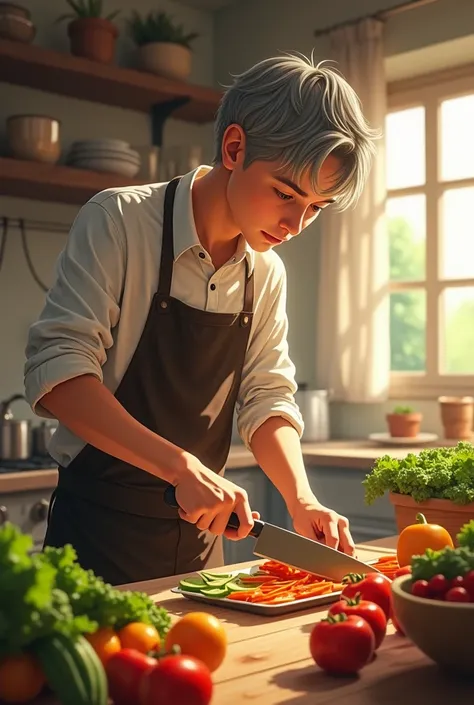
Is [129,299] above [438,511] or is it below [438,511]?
above

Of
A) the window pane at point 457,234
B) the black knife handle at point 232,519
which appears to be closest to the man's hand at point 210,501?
the black knife handle at point 232,519

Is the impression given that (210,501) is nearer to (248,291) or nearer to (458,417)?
(248,291)

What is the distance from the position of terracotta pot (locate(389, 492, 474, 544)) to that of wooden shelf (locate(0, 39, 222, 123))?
230 cm

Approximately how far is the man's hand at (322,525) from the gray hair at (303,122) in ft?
1.79

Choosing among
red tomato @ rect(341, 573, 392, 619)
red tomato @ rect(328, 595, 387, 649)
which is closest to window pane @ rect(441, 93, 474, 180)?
red tomato @ rect(341, 573, 392, 619)

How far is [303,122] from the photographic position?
1.60 meters

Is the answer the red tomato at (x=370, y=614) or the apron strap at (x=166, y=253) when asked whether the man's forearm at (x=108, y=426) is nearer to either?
the apron strap at (x=166, y=253)

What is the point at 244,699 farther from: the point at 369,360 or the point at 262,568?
the point at 369,360

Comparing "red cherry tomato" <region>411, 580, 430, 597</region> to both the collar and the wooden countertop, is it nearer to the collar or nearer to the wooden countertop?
the wooden countertop

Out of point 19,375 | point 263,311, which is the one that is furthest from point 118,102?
point 263,311

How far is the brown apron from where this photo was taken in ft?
6.19

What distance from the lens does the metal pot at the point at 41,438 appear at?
332cm

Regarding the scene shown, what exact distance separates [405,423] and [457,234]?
2.83ft

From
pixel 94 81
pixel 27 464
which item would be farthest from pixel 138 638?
pixel 94 81
